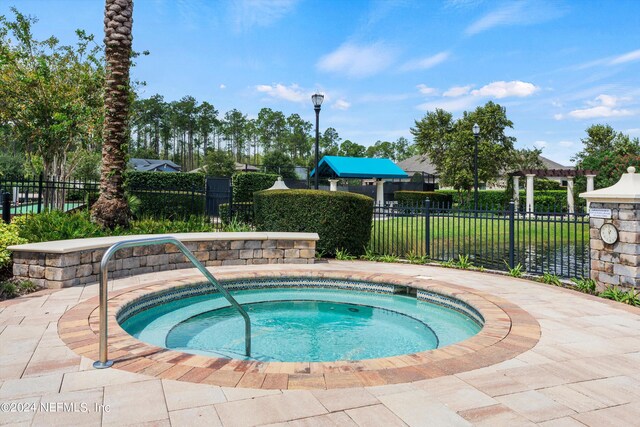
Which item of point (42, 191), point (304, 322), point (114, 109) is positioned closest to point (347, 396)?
point (304, 322)

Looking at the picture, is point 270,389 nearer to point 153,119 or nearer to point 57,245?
point 57,245

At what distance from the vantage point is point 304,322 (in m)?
5.40

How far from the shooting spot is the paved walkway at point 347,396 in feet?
7.79

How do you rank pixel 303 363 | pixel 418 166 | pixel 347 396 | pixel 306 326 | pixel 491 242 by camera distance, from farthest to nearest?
1. pixel 418 166
2. pixel 491 242
3. pixel 306 326
4. pixel 303 363
5. pixel 347 396

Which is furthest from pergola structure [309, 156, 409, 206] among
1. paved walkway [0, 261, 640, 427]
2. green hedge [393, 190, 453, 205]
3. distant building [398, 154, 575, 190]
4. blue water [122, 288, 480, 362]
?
paved walkway [0, 261, 640, 427]

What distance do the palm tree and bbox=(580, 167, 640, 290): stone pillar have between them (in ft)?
28.4

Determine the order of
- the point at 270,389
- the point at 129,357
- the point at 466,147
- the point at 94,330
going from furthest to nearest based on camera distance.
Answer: the point at 466,147 < the point at 94,330 < the point at 129,357 < the point at 270,389

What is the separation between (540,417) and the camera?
2.41m

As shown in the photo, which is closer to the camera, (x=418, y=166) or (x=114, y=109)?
(x=114, y=109)

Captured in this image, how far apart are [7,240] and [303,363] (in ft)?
18.5

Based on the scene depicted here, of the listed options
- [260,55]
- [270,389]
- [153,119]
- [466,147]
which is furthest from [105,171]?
[153,119]

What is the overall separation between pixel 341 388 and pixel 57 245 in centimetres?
539

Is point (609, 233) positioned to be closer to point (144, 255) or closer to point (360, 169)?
point (144, 255)

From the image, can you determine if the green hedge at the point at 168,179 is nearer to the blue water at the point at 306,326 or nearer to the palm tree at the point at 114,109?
the palm tree at the point at 114,109
